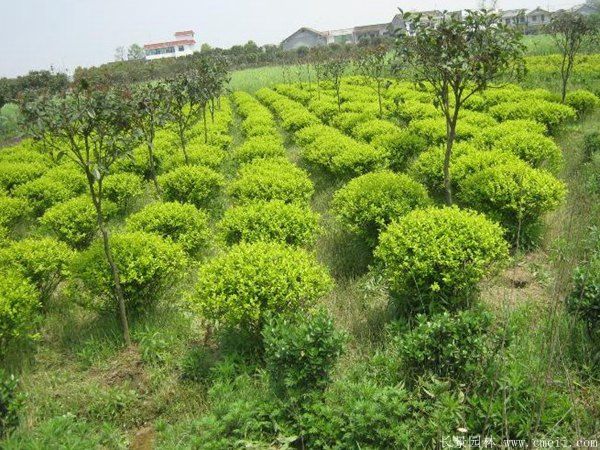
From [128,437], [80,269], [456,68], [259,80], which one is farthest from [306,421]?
[259,80]

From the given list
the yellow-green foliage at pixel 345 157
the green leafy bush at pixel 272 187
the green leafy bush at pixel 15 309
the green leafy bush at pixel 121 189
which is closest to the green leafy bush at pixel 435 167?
the yellow-green foliage at pixel 345 157

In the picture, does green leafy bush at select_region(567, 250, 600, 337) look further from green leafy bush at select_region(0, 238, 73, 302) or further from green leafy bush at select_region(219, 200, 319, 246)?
green leafy bush at select_region(0, 238, 73, 302)

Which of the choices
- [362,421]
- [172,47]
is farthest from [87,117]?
[172,47]

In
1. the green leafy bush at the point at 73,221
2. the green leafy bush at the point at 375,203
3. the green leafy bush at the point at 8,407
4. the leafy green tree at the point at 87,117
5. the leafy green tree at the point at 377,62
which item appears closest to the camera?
the green leafy bush at the point at 8,407

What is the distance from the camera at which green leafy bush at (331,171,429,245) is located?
645 centimetres

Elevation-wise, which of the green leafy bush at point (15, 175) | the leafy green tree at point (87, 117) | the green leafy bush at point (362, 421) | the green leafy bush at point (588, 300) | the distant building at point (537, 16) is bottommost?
the green leafy bush at point (362, 421)

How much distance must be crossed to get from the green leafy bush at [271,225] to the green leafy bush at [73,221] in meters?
2.96

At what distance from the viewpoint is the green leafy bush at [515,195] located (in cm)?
616

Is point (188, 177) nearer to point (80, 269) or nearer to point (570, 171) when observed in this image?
point (80, 269)

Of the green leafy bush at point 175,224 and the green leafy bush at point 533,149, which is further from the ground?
the green leafy bush at point 533,149

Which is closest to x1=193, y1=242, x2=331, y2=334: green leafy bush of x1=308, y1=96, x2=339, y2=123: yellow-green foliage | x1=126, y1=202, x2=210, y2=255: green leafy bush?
x1=126, y1=202, x2=210, y2=255: green leafy bush

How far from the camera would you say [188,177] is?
911 cm

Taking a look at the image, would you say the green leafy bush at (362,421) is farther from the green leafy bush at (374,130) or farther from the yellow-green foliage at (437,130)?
the green leafy bush at (374,130)

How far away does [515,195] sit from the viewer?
20.4 ft
